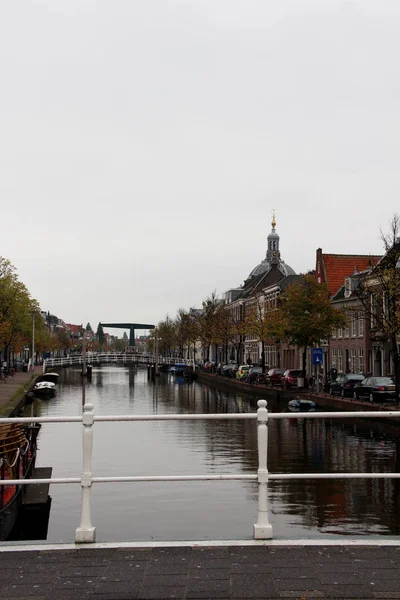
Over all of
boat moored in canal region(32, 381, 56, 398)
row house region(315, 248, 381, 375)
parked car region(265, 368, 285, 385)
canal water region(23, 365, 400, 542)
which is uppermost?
row house region(315, 248, 381, 375)

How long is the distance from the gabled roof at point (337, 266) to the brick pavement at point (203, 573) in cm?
6889

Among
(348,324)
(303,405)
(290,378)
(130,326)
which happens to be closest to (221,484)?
(303,405)

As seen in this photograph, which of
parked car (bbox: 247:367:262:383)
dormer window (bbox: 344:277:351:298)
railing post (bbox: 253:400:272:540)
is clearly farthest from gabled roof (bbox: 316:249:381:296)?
railing post (bbox: 253:400:272:540)

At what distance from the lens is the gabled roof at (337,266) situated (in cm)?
7444

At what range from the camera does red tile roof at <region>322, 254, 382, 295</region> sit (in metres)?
74.2

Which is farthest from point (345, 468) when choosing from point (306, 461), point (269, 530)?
point (269, 530)

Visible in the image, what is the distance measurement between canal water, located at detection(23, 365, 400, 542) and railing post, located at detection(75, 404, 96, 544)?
1306mm

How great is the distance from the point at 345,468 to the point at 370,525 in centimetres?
775

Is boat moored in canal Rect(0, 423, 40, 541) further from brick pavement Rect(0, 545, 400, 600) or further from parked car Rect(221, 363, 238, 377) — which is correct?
parked car Rect(221, 363, 238, 377)

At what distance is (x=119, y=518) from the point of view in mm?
15445

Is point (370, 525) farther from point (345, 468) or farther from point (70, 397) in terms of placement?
point (70, 397)

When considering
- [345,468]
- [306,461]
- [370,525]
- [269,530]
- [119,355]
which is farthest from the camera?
[119,355]

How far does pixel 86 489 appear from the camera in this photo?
22.5 feet

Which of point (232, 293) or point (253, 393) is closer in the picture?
point (253, 393)
